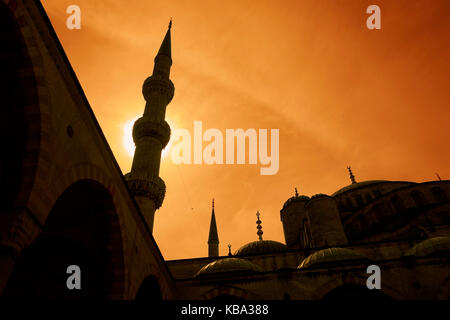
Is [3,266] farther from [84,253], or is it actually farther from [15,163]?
[84,253]

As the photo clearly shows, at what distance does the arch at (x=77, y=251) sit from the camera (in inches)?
262

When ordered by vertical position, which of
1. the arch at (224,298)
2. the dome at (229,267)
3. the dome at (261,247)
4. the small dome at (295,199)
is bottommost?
the arch at (224,298)

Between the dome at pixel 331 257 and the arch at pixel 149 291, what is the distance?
473cm

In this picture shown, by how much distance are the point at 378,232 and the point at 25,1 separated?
57.0ft

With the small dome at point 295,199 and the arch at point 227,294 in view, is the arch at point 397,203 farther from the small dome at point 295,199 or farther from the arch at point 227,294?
the arch at point 227,294

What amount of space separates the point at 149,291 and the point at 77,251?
10.1ft

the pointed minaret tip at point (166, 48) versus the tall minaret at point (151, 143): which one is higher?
the pointed minaret tip at point (166, 48)

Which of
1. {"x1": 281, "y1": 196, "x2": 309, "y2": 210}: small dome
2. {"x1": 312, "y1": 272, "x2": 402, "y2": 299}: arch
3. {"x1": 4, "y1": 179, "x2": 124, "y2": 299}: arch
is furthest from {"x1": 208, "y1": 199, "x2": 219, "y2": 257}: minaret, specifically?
{"x1": 4, "y1": 179, "x2": 124, "y2": 299}: arch

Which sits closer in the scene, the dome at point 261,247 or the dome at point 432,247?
the dome at point 432,247

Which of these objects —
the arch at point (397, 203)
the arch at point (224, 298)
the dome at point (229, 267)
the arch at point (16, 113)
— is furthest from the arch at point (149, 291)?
the arch at point (397, 203)

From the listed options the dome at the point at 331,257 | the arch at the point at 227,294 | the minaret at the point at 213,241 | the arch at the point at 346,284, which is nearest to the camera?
the arch at the point at 346,284
